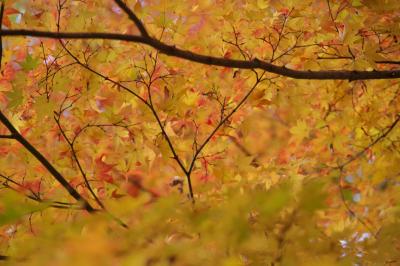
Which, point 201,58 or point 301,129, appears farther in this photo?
point 301,129

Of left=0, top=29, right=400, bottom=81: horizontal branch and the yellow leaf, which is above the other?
the yellow leaf

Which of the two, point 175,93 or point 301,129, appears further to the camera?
point 301,129

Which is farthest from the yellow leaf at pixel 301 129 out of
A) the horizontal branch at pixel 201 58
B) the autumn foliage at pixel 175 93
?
the horizontal branch at pixel 201 58

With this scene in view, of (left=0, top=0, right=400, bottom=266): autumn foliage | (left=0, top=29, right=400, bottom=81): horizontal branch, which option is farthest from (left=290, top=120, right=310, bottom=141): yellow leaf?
(left=0, top=29, right=400, bottom=81): horizontal branch

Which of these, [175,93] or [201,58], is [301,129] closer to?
[175,93]

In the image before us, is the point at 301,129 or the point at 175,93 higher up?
the point at 301,129

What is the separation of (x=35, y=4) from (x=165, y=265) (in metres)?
1.33

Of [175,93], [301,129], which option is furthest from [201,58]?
[301,129]

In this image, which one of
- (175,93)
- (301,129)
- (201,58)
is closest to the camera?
(201,58)

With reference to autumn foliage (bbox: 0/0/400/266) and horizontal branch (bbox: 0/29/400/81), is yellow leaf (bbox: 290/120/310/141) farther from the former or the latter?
horizontal branch (bbox: 0/29/400/81)

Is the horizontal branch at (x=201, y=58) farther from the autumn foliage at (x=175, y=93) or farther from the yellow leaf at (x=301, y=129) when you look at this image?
the yellow leaf at (x=301, y=129)

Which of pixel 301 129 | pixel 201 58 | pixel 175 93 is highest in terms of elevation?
pixel 301 129

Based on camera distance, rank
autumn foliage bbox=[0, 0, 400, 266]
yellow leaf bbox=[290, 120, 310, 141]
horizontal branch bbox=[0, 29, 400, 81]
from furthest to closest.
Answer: yellow leaf bbox=[290, 120, 310, 141] < autumn foliage bbox=[0, 0, 400, 266] < horizontal branch bbox=[0, 29, 400, 81]

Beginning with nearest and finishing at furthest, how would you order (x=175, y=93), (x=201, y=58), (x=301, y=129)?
(x=201, y=58), (x=175, y=93), (x=301, y=129)
